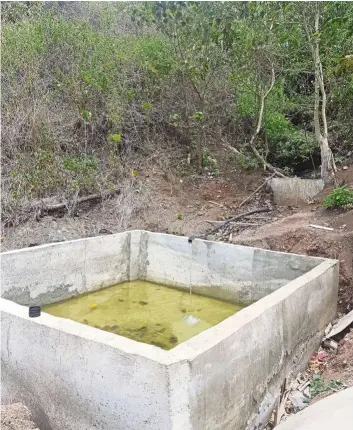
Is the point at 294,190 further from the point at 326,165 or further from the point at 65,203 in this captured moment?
the point at 65,203

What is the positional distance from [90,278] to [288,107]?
6.31m

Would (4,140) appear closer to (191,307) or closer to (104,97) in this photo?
(104,97)

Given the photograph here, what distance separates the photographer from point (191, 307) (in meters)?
5.43

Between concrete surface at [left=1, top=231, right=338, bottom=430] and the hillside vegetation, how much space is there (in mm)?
3830

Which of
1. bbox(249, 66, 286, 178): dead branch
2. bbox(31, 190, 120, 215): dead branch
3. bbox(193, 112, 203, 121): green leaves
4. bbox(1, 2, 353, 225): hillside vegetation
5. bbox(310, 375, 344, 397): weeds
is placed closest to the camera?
bbox(310, 375, 344, 397): weeds

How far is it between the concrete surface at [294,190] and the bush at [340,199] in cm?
114

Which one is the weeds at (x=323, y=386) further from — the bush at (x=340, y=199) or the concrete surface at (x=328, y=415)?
the bush at (x=340, y=199)

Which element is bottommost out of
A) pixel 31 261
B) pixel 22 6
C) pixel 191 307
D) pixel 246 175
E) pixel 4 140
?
pixel 191 307

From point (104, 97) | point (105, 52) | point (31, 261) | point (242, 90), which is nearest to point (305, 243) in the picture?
point (31, 261)

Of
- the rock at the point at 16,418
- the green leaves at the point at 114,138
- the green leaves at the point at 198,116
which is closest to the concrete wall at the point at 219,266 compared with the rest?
the rock at the point at 16,418

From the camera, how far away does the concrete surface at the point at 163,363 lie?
2510mm

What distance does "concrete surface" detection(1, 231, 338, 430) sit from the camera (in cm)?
251

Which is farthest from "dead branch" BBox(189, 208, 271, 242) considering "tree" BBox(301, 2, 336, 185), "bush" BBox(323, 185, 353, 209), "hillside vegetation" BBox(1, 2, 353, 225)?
"bush" BBox(323, 185, 353, 209)

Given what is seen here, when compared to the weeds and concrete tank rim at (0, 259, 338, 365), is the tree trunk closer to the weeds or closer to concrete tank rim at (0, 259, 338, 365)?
concrete tank rim at (0, 259, 338, 365)
